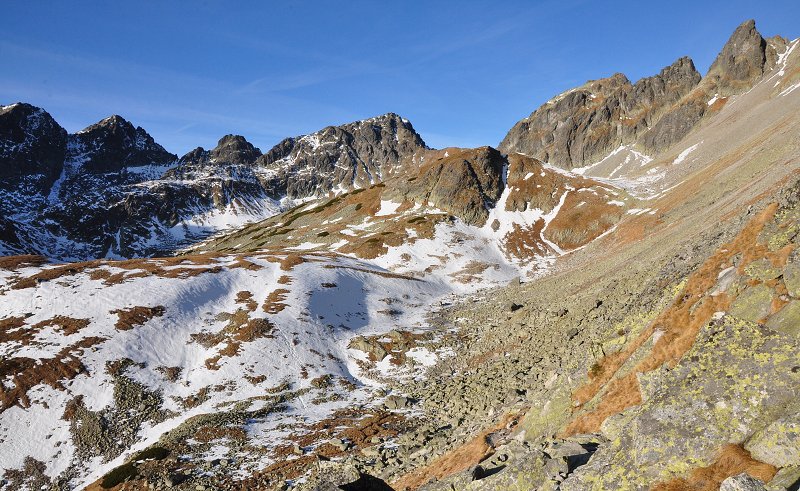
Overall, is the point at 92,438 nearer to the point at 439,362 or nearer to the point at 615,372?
the point at 439,362

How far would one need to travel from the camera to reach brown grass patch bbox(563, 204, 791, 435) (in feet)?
47.3

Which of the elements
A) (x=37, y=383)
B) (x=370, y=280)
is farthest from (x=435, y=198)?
(x=37, y=383)

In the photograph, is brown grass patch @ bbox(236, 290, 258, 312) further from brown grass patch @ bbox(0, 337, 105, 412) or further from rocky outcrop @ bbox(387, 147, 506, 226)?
rocky outcrop @ bbox(387, 147, 506, 226)

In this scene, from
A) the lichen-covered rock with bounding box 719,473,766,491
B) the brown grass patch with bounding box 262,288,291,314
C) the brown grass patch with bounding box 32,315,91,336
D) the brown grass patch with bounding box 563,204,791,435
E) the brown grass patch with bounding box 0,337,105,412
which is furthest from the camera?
the brown grass patch with bounding box 262,288,291,314

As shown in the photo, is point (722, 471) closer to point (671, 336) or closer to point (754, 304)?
point (754, 304)

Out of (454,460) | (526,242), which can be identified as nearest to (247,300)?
(454,460)

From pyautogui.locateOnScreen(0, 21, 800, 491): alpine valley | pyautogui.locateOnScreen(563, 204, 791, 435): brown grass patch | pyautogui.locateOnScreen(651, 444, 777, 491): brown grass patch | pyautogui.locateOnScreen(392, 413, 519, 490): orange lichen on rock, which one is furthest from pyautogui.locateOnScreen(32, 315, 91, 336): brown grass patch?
pyautogui.locateOnScreen(651, 444, 777, 491): brown grass patch

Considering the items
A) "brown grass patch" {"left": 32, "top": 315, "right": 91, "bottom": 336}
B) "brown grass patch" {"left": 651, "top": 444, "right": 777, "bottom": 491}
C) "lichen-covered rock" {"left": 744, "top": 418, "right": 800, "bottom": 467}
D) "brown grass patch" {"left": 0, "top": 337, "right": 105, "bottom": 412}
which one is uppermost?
"brown grass patch" {"left": 32, "top": 315, "right": 91, "bottom": 336}

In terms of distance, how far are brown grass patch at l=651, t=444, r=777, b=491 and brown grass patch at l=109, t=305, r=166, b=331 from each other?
5344 cm

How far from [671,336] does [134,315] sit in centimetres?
5398

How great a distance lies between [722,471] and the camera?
7.08 metres

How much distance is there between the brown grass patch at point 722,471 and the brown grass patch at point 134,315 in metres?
53.4

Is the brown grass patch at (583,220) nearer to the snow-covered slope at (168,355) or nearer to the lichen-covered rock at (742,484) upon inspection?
the snow-covered slope at (168,355)

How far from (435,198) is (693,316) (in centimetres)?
10158
